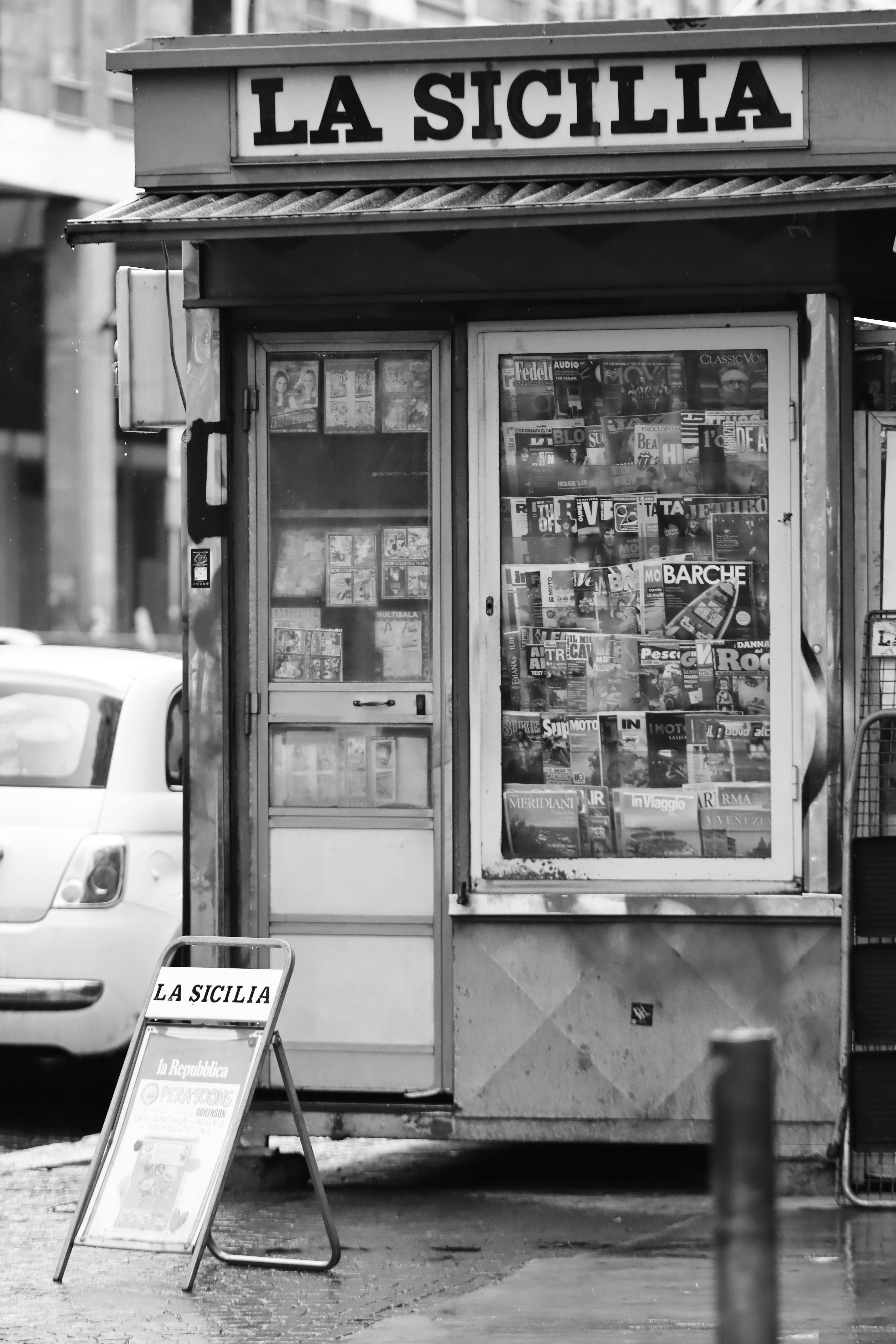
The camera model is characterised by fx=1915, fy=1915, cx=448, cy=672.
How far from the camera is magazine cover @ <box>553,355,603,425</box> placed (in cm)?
656

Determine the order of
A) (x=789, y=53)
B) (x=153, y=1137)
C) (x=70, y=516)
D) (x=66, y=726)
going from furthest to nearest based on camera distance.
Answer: (x=70, y=516) → (x=66, y=726) → (x=789, y=53) → (x=153, y=1137)

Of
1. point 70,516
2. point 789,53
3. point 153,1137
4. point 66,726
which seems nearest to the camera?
point 153,1137

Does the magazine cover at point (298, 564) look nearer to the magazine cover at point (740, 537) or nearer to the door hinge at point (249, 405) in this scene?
the door hinge at point (249, 405)

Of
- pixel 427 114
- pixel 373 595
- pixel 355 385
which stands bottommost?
pixel 373 595

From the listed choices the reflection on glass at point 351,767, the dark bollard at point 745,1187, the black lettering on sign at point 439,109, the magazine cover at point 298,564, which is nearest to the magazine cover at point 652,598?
the reflection on glass at point 351,767

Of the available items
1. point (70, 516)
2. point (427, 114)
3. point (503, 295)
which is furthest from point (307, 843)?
point (70, 516)

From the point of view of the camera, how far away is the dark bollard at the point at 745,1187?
96.0 inches

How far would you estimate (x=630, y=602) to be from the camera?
6570mm

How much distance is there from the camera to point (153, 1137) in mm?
5395

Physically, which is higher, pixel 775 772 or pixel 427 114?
pixel 427 114

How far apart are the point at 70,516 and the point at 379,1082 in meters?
21.9

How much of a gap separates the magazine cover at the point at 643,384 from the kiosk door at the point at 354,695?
57 centimetres

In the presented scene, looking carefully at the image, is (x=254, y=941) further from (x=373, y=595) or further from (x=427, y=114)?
(x=427, y=114)

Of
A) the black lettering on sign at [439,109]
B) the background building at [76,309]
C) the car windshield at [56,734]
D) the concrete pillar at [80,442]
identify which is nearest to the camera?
the black lettering on sign at [439,109]
